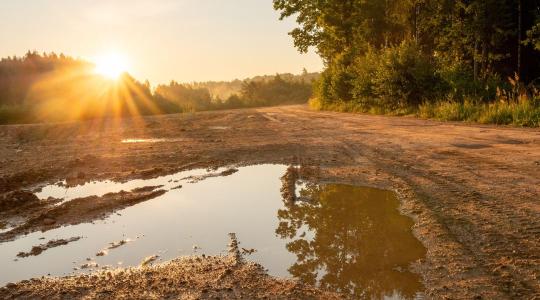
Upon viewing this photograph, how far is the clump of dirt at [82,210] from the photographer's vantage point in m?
4.33

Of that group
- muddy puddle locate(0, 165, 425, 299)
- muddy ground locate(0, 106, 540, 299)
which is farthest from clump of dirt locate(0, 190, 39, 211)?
muddy puddle locate(0, 165, 425, 299)

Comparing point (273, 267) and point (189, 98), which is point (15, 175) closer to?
point (273, 267)

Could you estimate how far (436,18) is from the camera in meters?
19.9

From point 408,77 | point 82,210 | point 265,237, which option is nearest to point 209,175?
point 82,210

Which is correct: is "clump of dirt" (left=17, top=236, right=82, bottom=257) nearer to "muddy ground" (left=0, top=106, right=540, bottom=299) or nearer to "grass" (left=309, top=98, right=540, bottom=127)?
"muddy ground" (left=0, top=106, right=540, bottom=299)

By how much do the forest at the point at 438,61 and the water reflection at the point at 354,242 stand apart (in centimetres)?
767

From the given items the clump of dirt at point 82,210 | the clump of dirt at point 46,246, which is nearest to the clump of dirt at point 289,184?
the clump of dirt at point 82,210

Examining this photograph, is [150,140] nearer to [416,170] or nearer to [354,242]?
[416,170]

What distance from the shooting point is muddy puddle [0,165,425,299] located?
309 centimetres

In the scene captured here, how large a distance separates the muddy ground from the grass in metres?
1.42

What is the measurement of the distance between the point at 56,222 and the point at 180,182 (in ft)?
6.48

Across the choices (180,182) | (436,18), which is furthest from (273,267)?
(436,18)

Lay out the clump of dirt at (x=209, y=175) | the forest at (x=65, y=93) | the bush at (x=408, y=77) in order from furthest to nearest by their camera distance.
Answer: the forest at (x=65, y=93) < the bush at (x=408, y=77) < the clump of dirt at (x=209, y=175)

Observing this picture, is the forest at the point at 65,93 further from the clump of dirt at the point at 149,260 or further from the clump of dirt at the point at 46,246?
the clump of dirt at the point at 149,260
